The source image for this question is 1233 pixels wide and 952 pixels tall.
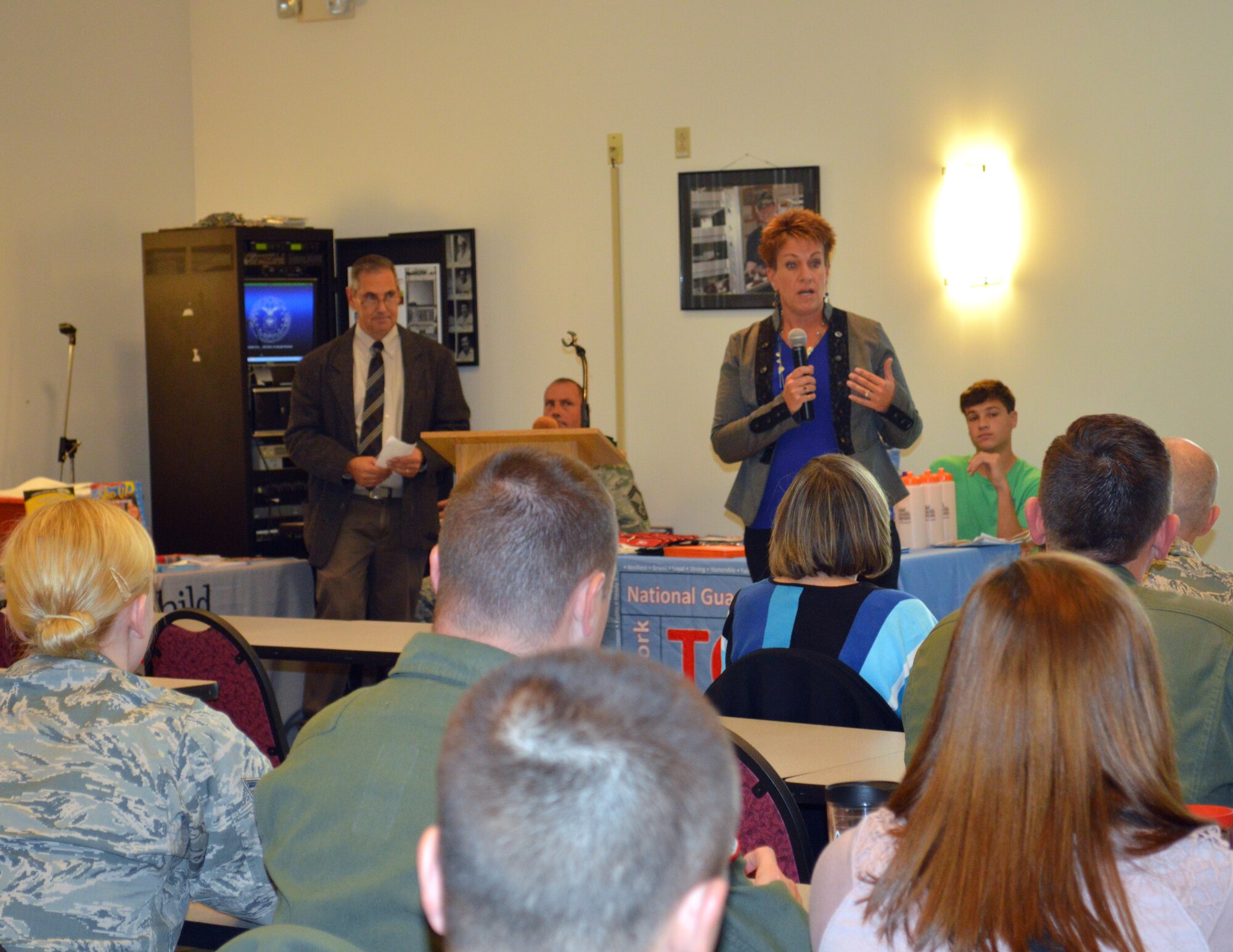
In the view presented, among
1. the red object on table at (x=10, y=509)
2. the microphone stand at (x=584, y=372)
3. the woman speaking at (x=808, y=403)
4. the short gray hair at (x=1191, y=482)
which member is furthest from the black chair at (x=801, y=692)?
the microphone stand at (x=584, y=372)

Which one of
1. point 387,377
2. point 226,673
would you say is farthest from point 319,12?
point 226,673

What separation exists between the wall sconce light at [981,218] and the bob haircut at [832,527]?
346 cm

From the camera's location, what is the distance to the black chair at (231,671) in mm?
2904

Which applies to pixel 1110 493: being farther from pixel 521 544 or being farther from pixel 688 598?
pixel 688 598

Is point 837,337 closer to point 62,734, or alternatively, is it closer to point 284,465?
point 62,734

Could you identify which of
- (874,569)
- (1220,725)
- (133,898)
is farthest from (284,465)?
(1220,725)

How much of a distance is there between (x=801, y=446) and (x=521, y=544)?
7.78ft

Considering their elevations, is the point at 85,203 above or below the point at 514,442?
above

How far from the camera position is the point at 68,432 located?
6.34 meters

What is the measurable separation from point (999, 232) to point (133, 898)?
200 inches

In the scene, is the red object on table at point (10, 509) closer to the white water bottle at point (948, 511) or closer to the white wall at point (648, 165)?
the white wall at point (648, 165)

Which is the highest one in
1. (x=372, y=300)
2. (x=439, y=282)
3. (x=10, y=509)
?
(x=439, y=282)

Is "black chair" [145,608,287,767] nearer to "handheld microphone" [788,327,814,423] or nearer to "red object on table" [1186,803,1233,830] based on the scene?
"handheld microphone" [788,327,814,423]

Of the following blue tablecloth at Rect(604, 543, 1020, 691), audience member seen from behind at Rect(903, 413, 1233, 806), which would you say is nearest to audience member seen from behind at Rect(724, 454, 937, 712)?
audience member seen from behind at Rect(903, 413, 1233, 806)
